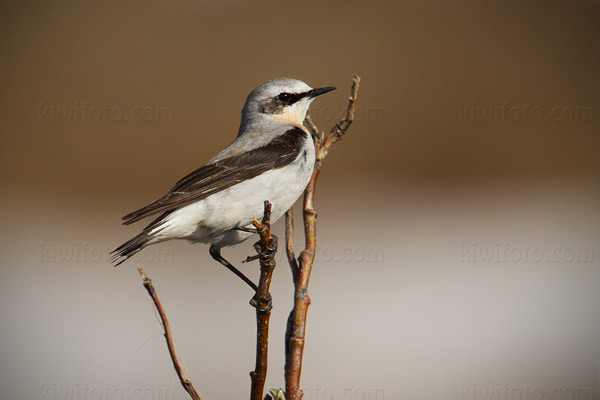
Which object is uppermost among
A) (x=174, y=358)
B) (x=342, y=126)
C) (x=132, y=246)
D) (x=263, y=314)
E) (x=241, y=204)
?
(x=342, y=126)

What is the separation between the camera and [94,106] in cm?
1044

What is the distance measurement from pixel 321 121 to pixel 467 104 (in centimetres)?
266

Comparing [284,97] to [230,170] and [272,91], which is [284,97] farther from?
[230,170]

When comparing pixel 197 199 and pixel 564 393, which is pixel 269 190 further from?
pixel 564 393

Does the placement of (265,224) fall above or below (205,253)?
below

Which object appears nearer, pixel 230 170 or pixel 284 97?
pixel 230 170

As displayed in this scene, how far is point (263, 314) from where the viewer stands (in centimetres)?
267

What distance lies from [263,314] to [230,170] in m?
1.75

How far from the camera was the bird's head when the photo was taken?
502 centimetres

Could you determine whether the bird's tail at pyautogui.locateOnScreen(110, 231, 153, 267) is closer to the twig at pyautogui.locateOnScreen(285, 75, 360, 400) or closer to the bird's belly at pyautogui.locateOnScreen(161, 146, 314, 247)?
the bird's belly at pyautogui.locateOnScreen(161, 146, 314, 247)

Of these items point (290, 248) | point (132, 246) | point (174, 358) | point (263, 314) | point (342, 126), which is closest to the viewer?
point (174, 358)

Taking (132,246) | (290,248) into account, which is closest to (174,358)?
(290,248)

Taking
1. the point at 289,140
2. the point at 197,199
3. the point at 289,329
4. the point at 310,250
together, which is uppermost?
the point at 289,140

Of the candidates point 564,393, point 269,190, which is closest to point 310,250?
point 269,190
